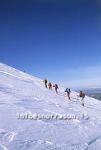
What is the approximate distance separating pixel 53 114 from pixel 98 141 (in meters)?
7.26

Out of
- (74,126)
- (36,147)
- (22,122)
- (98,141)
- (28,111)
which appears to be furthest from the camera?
(28,111)

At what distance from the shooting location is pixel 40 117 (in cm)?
2341

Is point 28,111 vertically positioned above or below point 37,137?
above

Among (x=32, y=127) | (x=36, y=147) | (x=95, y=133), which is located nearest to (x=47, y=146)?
(x=36, y=147)

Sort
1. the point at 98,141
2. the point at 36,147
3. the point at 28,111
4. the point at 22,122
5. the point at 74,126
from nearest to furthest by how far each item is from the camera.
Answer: the point at 36,147 < the point at 98,141 < the point at 22,122 < the point at 74,126 < the point at 28,111

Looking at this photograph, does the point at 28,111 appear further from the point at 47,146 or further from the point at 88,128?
the point at 47,146

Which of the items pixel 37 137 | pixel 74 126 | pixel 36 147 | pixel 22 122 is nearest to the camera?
pixel 36 147

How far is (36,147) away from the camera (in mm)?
16219

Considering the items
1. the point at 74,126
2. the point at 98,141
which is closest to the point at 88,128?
the point at 74,126

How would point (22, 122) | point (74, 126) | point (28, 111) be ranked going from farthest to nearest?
point (28, 111) → point (74, 126) → point (22, 122)

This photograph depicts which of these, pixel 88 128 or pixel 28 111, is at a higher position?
pixel 28 111

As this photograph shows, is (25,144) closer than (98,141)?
Yes

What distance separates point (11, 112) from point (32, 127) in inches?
151

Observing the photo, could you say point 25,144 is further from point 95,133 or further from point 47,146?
point 95,133
